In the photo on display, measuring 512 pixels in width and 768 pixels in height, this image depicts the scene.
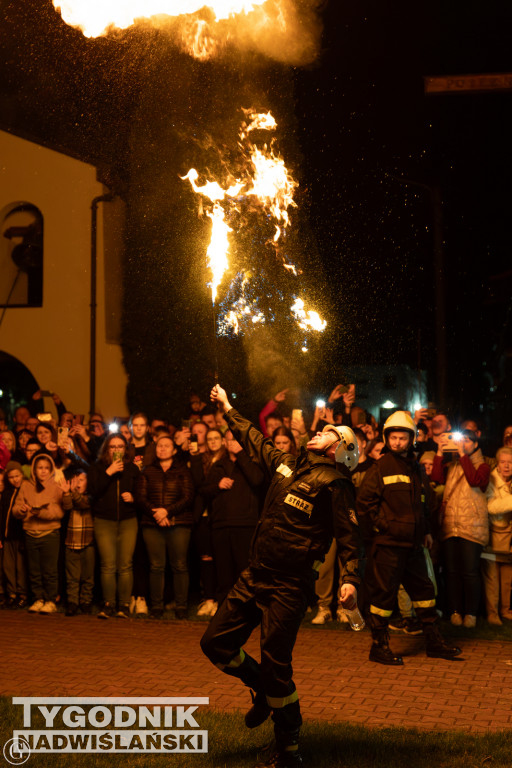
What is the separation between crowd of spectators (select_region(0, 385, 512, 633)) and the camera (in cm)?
905

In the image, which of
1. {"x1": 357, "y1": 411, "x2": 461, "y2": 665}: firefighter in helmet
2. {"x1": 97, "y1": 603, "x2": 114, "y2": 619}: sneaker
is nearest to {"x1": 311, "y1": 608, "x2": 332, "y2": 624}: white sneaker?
{"x1": 357, "y1": 411, "x2": 461, "y2": 665}: firefighter in helmet

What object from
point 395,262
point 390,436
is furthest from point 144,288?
point 390,436

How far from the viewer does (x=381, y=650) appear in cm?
761

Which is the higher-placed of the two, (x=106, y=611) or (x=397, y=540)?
(x=397, y=540)

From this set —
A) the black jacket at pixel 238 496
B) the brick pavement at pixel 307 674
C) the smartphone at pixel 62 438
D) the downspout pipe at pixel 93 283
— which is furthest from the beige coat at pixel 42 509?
the downspout pipe at pixel 93 283

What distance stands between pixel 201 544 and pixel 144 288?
46.3 feet

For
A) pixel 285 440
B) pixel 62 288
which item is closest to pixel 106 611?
pixel 285 440

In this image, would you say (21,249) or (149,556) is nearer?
(149,556)

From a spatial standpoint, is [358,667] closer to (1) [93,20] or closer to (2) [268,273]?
(1) [93,20]

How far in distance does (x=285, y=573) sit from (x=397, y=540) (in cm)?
249

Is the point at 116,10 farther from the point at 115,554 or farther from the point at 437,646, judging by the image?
the point at 437,646

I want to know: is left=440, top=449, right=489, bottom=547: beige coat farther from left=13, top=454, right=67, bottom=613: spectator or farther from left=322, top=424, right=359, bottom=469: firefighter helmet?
left=13, top=454, right=67, bottom=613: spectator

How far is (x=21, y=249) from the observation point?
80.2 ft

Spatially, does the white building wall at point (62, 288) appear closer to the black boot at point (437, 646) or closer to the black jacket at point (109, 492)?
the black jacket at point (109, 492)
